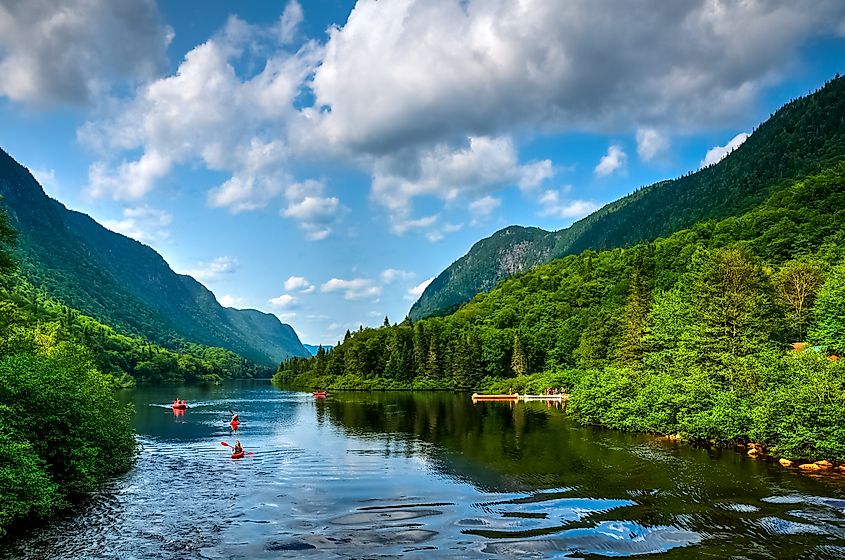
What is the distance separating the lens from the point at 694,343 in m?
53.7

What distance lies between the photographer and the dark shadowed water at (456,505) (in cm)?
2048

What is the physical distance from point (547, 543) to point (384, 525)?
686 cm

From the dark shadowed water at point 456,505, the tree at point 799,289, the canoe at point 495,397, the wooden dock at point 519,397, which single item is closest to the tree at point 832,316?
the tree at point 799,289

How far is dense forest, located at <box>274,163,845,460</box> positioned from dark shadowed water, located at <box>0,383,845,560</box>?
11.0 feet

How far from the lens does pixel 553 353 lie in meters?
132

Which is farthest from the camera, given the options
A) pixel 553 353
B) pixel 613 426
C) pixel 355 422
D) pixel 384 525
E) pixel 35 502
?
pixel 553 353

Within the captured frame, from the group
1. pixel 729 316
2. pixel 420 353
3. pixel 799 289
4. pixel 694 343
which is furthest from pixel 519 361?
pixel 729 316

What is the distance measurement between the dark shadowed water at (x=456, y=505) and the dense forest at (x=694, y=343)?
3341mm

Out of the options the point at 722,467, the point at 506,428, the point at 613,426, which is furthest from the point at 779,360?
the point at 506,428

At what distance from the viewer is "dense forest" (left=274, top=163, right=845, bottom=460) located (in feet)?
126

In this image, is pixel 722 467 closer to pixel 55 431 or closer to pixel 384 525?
pixel 384 525

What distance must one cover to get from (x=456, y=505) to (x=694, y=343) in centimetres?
3659

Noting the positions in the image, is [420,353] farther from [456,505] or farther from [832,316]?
[456,505]

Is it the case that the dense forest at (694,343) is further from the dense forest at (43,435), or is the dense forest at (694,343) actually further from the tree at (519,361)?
the dense forest at (43,435)
